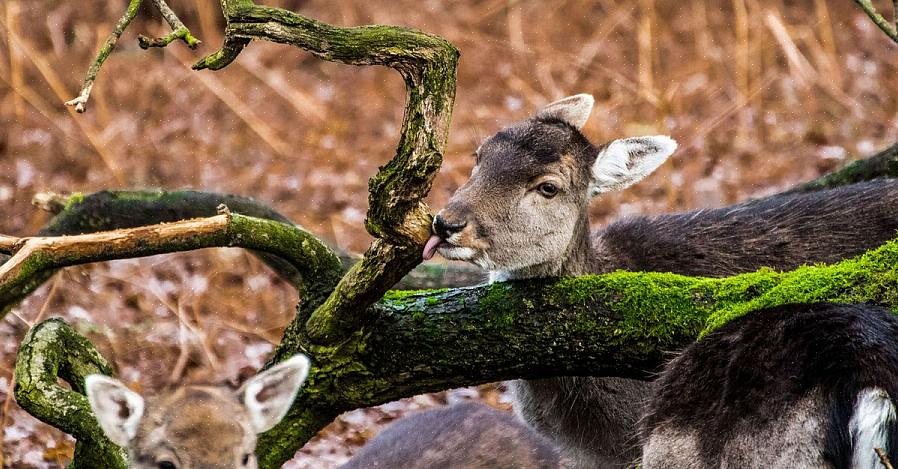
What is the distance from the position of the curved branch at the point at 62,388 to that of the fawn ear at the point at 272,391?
0.95 m

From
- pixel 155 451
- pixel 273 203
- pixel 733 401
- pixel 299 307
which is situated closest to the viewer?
pixel 733 401

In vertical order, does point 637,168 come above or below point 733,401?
above

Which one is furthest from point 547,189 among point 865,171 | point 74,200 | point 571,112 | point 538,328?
point 865,171

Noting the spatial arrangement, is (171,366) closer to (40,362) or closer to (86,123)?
(40,362)

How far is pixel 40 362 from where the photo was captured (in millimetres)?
5785

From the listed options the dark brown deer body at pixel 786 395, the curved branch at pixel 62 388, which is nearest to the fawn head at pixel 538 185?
the dark brown deer body at pixel 786 395

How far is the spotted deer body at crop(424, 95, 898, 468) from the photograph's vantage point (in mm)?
6605

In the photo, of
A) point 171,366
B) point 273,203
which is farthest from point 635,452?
point 273,203

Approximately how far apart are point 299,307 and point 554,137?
1.88 metres

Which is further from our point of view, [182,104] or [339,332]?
[182,104]

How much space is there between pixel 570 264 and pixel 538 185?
547 mm

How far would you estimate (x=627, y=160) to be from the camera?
6.83 m

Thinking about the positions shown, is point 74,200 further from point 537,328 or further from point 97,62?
point 537,328

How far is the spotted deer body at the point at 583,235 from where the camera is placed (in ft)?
21.7
